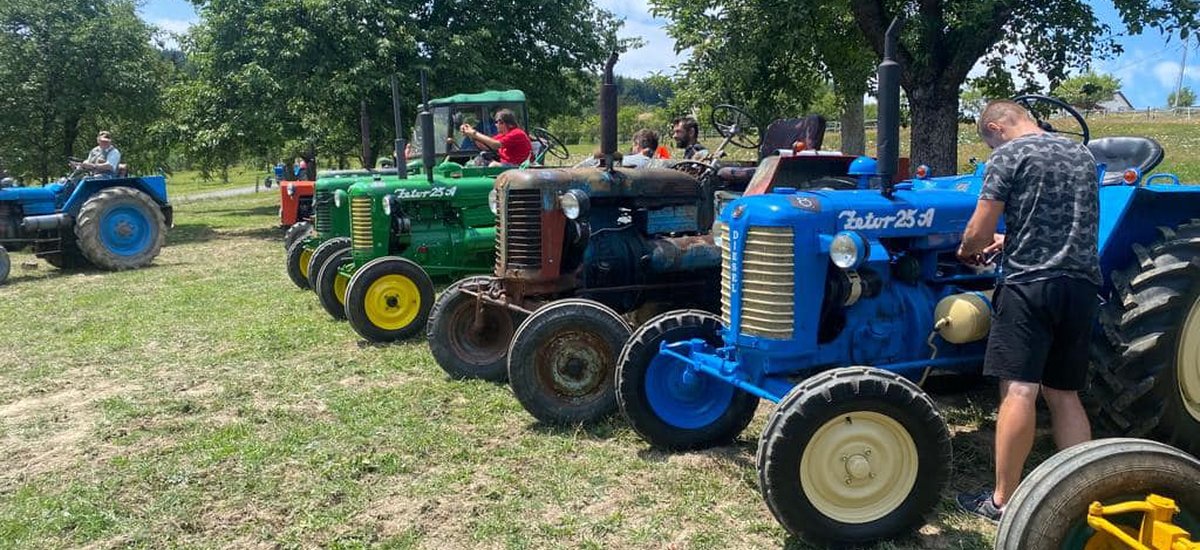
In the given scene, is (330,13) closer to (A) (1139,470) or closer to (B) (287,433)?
(B) (287,433)

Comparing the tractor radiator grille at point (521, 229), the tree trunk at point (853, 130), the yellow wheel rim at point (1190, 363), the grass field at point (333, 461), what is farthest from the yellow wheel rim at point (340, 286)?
the tree trunk at point (853, 130)

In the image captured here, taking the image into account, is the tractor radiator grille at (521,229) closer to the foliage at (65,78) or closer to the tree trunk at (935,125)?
the tree trunk at (935,125)

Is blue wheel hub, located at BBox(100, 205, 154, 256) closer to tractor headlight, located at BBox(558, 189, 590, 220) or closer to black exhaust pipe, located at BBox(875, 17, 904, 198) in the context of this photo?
tractor headlight, located at BBox(558, 189, 590, 220)

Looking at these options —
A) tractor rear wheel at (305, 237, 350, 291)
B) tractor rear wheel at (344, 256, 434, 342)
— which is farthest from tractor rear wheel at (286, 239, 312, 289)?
tractor rear wheel at (344, 256, 434, 342)

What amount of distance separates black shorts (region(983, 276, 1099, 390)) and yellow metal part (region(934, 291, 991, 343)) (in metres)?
0.41

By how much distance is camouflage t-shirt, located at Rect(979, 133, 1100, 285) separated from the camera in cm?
312

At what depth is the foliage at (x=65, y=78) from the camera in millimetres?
18031

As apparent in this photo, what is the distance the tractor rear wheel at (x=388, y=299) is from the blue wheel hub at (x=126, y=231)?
21.8ft

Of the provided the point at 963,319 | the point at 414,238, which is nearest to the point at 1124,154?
the point at 963,319

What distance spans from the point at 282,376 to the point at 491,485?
8.69 feet

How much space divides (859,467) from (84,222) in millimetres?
11173

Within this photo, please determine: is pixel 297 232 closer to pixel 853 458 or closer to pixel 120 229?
pixel 120 229

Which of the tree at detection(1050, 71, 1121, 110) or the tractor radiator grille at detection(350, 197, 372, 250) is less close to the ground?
the tree at detection(1050, 71, 1121, 110)

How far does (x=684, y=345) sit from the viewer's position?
159 inches
